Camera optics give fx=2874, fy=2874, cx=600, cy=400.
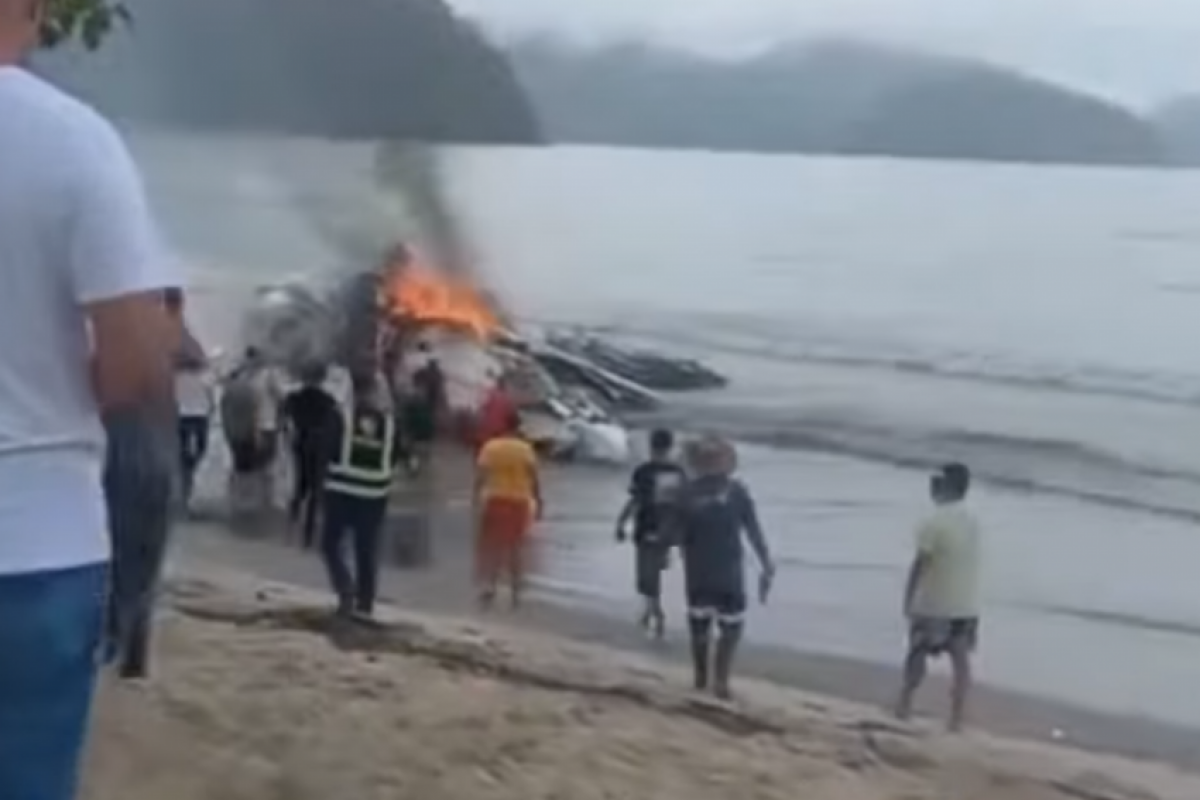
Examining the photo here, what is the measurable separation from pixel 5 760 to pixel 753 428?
120 feet

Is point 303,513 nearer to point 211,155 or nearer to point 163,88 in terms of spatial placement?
point 163,88

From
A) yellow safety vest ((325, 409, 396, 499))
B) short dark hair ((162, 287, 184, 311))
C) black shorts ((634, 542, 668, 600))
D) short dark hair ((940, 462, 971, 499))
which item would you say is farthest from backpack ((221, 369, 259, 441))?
short dark hair ((162, 287, 184, 311))

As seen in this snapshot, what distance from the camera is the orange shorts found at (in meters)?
16.9

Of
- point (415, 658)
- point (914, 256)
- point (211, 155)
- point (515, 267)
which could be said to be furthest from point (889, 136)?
point (415, 658)

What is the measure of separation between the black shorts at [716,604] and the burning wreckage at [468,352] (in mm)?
10726

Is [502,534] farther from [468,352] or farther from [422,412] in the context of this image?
[468,352]

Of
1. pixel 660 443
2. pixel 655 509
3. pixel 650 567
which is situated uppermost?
pixel 660 443

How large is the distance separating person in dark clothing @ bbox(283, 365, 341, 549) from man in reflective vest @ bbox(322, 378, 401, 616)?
467 centimetres

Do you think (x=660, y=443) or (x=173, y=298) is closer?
(x=173, y=298)

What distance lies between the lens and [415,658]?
10.7 m

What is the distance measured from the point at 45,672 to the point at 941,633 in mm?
10743

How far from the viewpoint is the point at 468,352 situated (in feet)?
121

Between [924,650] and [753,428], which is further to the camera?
[753,428]

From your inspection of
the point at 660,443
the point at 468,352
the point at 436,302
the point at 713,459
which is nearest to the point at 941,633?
the point at 713,459
